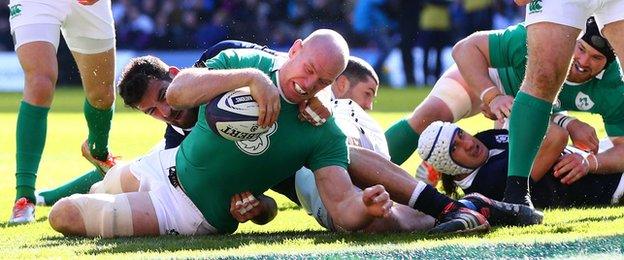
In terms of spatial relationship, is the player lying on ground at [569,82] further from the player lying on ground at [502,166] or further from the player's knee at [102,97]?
the player's knee at [102,97]

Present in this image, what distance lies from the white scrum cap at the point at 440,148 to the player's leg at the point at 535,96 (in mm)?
519

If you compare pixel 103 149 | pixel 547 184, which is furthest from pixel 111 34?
pixel 547 184

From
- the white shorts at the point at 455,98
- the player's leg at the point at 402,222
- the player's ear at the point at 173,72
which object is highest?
the player's ear at the point at 173,72

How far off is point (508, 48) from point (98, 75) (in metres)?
2.41

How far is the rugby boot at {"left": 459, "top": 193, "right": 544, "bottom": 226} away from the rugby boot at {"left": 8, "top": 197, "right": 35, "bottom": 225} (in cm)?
229

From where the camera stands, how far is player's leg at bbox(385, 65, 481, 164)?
7.86 metres

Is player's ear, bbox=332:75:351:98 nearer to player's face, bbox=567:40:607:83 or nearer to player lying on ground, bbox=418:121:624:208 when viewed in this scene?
player lying on ground, bbox=418:121:624:208

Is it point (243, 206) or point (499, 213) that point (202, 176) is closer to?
point (243, 206)

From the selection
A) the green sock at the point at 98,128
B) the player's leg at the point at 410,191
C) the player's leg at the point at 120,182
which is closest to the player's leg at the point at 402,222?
the player's leg at the point at 410,191

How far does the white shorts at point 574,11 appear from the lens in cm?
592

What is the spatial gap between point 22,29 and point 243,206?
215cm

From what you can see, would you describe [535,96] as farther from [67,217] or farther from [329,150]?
[67,217]

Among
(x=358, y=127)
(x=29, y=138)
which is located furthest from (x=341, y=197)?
(x=29, y=138)

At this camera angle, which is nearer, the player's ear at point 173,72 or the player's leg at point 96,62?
the player's ear at point 173,72
